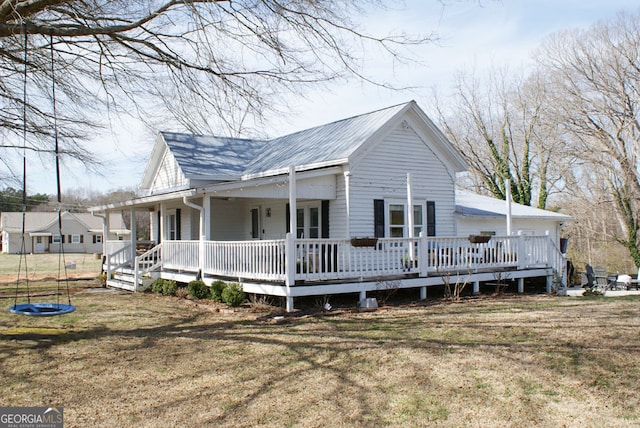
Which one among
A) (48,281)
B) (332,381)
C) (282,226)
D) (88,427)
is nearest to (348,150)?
(282,226)

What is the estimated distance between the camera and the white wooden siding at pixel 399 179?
52.3 ft

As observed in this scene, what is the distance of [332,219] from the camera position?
16.1m

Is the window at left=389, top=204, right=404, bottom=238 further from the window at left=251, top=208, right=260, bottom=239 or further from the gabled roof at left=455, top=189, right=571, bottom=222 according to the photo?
the window at left=251, top=208, right=260, bottom=239

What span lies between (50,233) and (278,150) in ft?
165

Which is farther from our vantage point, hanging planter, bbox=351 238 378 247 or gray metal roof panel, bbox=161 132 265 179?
gray metal roof panel, bbox=161 132 265 179

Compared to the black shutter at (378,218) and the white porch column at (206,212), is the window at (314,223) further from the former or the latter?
the white porch column at (206,212)

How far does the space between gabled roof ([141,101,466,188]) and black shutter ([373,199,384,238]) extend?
179 cm

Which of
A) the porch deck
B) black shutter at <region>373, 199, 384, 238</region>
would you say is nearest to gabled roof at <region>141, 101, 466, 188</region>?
black shutter at <region>373, 199, 384, 238</region>

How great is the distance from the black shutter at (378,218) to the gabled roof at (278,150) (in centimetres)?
179

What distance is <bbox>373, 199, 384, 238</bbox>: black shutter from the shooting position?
16.2 metres

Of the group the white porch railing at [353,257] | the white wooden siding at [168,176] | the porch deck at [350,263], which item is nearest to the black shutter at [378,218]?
the porch deck at [350,263]

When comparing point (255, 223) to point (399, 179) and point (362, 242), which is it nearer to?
point (399, 179)

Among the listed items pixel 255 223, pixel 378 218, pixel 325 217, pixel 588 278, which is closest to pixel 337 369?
pixel 325 217

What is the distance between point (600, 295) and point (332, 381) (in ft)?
38.5
